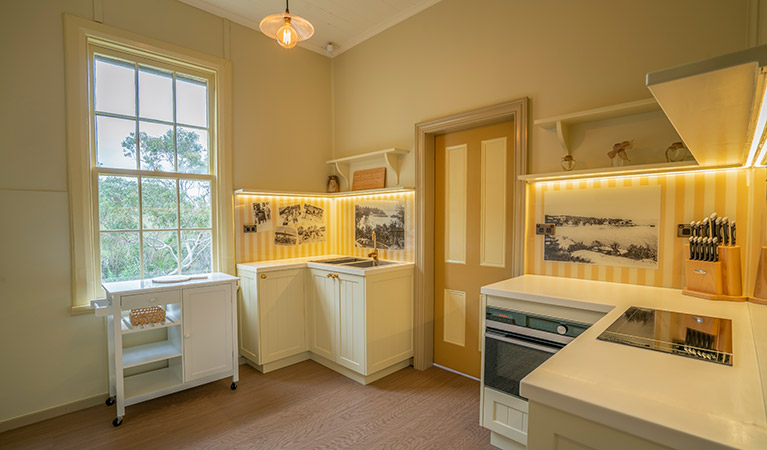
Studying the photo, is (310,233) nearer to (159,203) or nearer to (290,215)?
(290,215)

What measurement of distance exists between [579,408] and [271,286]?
288 cm

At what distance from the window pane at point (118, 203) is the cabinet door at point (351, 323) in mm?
1814

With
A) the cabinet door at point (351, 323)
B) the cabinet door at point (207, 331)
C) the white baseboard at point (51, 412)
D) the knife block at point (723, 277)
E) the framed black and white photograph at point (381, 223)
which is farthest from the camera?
the framed black and white photograph at point (381, 223)

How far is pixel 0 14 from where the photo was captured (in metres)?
2.42

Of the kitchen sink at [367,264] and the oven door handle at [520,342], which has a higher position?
the kitchen sink at [367,264]

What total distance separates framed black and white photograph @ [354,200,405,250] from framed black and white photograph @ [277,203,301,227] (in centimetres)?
Result: 65

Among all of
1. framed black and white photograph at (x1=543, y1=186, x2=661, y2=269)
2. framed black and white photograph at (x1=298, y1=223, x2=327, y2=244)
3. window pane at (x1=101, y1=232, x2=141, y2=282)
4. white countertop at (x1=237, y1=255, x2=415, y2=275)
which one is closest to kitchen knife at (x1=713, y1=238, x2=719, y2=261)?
framed black and white photograph at (x1=543, y1=186, x2=661, y2=269)

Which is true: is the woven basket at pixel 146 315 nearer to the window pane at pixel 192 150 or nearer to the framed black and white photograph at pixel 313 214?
the window pane at pixel 192 150

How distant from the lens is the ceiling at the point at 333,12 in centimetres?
324

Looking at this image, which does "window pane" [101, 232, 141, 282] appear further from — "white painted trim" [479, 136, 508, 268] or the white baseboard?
Answer: "white painted trim" [479, 136, 508, 268]

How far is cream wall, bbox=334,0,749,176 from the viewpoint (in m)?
2.06

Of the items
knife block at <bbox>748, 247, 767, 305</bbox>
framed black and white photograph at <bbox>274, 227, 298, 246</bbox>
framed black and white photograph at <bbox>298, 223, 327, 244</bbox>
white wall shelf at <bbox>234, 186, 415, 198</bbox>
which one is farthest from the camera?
framed black and white photograph at <bbox>298, 223, 327, 244</bbox>

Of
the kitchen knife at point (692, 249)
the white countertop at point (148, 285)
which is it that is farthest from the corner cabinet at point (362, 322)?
the kitchen knife at point (692, 249)

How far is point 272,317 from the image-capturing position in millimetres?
3309
